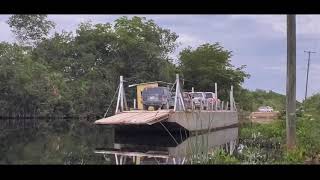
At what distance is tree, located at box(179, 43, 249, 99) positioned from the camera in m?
9.35

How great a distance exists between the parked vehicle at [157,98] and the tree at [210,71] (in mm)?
999

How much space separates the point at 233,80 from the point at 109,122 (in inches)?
142

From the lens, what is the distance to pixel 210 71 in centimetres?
930

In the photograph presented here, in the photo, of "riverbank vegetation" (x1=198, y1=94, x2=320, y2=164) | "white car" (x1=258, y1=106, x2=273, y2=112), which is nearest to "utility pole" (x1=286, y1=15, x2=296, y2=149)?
"riverbank vegetation" (x1=198, y1=94, x2=320, y2=164)

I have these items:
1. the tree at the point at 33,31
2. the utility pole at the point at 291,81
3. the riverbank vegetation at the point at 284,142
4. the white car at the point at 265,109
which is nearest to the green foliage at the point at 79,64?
the tree at the point at 33,31

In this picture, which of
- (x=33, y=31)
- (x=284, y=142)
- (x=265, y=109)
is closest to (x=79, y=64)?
(x=33, y=31)

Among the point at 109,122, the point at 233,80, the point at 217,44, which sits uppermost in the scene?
the point at 217,44

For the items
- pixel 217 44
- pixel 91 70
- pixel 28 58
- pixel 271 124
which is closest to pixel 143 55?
pixel 91 70

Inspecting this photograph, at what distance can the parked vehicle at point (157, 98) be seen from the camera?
12078 mm

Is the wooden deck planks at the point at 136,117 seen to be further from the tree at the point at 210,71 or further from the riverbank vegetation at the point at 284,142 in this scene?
the riverbank vegetation at the point at 284,142

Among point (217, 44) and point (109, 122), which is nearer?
point (109, 122)
